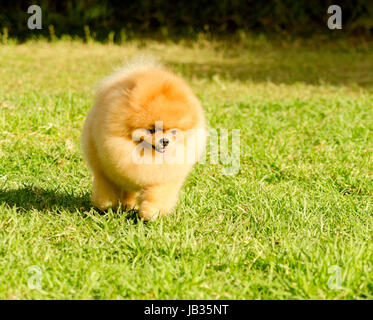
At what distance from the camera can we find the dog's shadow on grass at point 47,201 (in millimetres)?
3195

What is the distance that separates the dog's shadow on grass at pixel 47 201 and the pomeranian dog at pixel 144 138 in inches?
7.0

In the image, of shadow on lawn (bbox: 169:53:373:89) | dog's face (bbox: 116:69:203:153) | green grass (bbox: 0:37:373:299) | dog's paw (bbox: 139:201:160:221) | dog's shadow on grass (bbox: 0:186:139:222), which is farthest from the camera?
shadow on lawn (bbox: 169:53:373:89)

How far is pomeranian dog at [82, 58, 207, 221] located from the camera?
266cm

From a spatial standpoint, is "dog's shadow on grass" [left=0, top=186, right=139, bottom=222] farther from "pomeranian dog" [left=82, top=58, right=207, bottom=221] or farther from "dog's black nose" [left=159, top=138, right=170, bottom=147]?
"dog's black nose" [left=159, top=138, right=170, bottom=147]

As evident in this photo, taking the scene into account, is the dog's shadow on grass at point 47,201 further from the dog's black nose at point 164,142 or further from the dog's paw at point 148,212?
the dog's black nose at point 164,142

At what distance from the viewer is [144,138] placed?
269 cm

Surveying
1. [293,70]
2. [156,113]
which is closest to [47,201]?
[156,113]

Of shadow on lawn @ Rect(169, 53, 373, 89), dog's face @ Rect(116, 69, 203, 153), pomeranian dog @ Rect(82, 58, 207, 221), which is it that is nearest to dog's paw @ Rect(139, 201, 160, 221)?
pomeranian dog @ Rect(82, 58, 207, 221)

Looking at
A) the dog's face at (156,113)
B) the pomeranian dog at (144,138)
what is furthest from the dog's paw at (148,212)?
the dog's face at (156,113)

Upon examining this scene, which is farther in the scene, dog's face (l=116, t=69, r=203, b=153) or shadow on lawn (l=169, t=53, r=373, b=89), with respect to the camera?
shadow on lawn (l=169, t=53, r=373, b=89)

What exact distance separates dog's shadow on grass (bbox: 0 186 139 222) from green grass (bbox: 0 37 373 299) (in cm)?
1

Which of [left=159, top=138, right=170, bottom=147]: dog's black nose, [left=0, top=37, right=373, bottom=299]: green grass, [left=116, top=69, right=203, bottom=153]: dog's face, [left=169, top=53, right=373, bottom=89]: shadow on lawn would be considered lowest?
[left=0, top=37, right=373, bottom=299]: green grass

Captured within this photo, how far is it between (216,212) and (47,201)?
106 cm

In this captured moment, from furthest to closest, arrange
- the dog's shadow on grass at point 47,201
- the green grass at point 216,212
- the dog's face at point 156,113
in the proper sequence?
the dog's shadow on grass at point 47,201
the dog's face at point 156,113
the green grass at point 216,212
